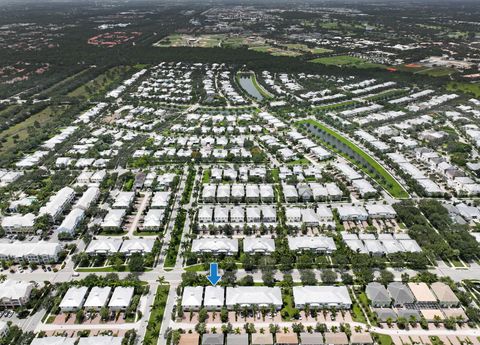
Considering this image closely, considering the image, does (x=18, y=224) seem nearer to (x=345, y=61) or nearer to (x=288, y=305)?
(x=288, y=305)

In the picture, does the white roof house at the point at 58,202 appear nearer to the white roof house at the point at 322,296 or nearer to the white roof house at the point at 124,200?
the white roof house at the point at 124,200

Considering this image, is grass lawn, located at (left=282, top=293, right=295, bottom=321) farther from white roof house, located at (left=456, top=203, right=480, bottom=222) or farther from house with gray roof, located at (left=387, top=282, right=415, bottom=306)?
white roof house, located at (left=456, top=203, right=480, bottom=222)

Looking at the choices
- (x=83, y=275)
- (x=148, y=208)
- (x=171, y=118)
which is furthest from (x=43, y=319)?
(x=171, y=118)

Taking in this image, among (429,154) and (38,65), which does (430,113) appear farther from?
(38,65)

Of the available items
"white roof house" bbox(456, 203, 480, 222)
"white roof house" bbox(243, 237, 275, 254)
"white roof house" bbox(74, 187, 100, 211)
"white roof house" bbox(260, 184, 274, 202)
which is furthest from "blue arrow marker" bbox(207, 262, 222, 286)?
"white roof house" bbox(456, 203, 480, 222)

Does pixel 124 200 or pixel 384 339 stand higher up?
pixel 124 200

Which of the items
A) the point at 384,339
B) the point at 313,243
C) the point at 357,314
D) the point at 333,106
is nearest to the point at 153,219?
the point at 313,243
